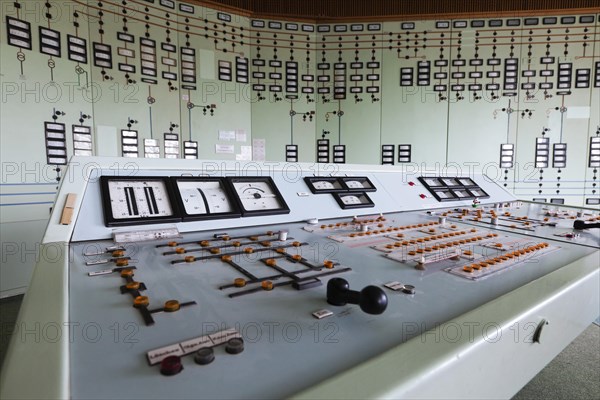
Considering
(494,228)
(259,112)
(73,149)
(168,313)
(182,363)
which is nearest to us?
(182,363)

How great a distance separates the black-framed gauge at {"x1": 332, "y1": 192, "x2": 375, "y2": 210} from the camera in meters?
1.69

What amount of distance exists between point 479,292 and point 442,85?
4.11 m

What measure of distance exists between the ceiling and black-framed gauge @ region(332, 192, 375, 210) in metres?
3.20

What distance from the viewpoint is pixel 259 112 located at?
13.6 ft

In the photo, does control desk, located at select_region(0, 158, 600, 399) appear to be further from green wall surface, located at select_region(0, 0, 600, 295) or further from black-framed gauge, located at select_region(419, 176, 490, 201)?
green wall surface, located at select_region(0, 0, 600, 295)

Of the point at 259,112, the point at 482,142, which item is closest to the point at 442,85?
the point at 482,142

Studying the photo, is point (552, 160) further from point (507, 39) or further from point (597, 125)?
point (507, 39)

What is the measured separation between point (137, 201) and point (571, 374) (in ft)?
7.64

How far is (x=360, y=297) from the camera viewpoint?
0.60 metres

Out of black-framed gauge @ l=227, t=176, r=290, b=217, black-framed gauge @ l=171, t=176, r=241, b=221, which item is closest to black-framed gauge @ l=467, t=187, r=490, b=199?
black-framed gauge @ l=227, t=176, r=290, b=217

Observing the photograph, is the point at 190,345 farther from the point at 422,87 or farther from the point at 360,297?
the point at 422,87

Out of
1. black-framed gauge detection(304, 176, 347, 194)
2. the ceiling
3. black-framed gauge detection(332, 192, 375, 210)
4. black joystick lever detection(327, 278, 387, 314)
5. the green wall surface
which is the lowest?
black joystick lever detection(327, 278, 387, 314)

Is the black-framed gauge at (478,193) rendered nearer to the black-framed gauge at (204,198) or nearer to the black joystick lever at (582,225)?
the black joystick lever at (582,225)

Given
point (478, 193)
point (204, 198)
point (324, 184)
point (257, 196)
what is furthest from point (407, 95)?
point (204, 198)
